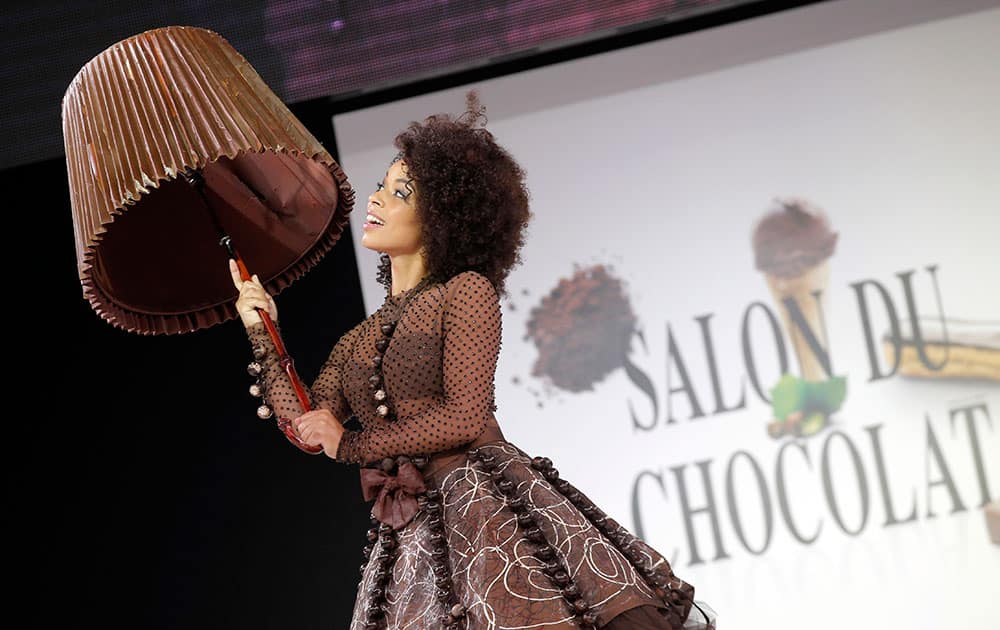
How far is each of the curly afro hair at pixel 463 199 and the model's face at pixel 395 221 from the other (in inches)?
0.7

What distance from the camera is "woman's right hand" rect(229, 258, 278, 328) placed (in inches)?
78.3

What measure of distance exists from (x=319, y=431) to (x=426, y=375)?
23 centimetres

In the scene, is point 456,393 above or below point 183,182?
below

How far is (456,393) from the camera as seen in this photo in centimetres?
200

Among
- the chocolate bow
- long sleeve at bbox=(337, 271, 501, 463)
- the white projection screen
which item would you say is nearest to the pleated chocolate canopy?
long sleeve at bbox=(337, 271, 501, 463)

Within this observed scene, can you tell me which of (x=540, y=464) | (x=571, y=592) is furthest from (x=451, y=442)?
(x=571, y=592)

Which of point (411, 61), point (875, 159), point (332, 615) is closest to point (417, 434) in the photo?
point (411, 61)

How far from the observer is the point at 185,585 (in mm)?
4098

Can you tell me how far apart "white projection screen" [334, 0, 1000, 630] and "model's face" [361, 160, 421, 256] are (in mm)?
1775

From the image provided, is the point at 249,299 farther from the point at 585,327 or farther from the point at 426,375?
the point at 585,327

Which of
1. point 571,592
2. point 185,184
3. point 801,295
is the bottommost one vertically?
point 571,592

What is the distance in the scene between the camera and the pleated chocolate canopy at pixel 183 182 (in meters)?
1.77

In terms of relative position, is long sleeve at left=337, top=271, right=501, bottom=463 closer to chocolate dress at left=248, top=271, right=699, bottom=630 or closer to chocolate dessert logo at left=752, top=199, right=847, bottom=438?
chocolate dress at left=248, top=271, right=699, bottom=630

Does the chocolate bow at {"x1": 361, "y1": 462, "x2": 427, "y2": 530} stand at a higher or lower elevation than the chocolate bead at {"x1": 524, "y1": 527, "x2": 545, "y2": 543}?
higher
